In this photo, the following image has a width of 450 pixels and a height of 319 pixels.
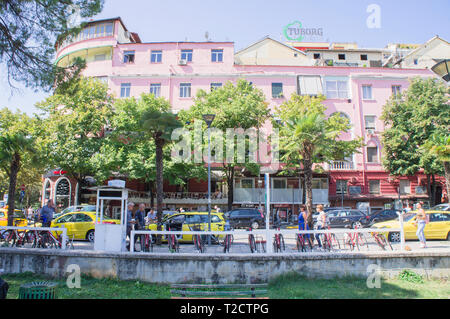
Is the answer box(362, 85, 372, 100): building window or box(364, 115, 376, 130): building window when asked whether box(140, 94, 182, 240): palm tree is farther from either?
box(362, 85, 372, 100): building window

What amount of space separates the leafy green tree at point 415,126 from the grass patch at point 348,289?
19523 mm

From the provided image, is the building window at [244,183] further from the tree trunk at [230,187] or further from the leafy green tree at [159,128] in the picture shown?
the leafy green tree at [159,128]

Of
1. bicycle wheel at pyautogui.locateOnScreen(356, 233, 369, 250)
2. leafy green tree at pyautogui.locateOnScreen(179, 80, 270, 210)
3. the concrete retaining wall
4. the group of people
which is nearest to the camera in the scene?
the concrete retaining wall

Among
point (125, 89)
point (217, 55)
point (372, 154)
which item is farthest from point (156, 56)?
point (372, 154)

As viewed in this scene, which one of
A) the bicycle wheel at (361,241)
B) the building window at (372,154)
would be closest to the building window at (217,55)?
the building window at (372,154)

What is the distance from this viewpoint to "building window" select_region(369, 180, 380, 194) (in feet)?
96.0

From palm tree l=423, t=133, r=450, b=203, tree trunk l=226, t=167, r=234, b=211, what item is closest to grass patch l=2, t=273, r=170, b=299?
palm tree l=423, t=133, r=450, b=203

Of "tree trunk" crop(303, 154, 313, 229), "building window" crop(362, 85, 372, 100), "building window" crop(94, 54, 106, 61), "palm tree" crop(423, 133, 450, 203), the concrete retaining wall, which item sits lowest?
the concrete retaining wall

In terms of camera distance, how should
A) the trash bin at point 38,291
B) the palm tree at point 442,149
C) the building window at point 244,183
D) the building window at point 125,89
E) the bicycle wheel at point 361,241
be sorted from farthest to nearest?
the building window at point 125,89, the building window at point 244,183, the palm tree at point 442,149, the bicycle wheel at point 361,241, the trash bin at point 38,291

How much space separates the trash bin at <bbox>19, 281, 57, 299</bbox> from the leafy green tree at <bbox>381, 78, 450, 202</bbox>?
2787 centimetres

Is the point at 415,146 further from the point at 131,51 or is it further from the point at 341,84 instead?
the point at 131,51

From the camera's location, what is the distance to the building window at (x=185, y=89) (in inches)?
1224
